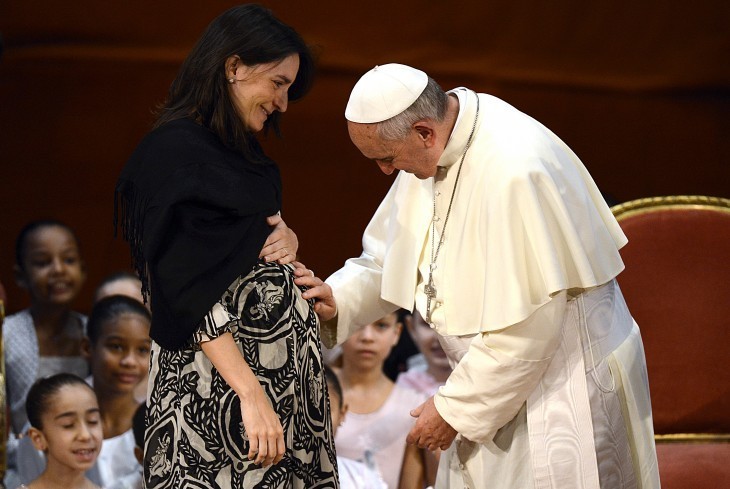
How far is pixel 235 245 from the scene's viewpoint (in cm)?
249

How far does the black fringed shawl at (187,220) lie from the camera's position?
7.85 ft

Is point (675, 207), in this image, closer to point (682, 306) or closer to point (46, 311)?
point (682, 306)

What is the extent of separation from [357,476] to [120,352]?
3.86 ft

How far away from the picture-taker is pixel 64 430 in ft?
13.6

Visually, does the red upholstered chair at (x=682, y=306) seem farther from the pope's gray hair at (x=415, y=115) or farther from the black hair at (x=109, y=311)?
the black hair at (x=109, y=311)

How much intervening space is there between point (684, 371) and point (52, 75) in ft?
10.6

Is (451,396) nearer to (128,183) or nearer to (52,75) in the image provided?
(128,183)

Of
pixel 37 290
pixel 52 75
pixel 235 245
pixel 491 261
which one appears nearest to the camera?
pixel 235 245

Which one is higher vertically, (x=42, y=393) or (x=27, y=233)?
(x=27, y=233)

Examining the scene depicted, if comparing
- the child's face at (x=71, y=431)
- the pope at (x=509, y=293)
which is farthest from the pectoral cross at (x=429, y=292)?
the child's face at (x=71, y=431)

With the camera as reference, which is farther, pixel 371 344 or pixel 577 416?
pixel 371 344

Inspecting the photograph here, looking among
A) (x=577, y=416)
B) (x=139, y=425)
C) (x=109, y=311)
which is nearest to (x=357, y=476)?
(x=139, y=425)

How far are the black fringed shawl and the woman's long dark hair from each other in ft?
0.14

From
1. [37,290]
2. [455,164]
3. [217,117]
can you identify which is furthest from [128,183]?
[37,290]
